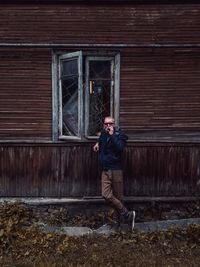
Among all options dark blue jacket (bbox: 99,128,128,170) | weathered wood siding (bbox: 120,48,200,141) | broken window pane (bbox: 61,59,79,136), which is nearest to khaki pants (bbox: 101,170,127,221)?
dark blue jacket (bbox: 99,128,128,170)

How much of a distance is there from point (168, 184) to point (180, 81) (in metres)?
1.97

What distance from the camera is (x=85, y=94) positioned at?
9203 mm

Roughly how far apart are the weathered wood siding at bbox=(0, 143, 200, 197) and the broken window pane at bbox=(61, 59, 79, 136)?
343mm

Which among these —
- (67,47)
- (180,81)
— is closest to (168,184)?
(180,81)

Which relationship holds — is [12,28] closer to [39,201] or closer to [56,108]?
[56,108]

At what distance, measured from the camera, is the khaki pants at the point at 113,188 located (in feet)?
27.3

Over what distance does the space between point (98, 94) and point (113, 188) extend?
1.87 m

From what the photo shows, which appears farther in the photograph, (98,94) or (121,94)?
(98,94)

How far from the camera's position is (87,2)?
8938 mm

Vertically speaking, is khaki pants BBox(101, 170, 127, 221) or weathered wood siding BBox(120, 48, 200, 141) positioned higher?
weathered wood siding BBox(120, 48, 200, 141)

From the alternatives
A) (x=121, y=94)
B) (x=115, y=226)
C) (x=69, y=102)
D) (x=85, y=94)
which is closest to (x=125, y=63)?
(x=121, y=94)

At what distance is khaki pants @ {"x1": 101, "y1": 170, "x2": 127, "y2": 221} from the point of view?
8336mm

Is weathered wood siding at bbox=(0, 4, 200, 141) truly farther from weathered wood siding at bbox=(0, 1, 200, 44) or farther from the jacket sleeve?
the jacket sleeve

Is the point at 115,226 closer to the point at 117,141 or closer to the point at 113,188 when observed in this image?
the point at 113,188
